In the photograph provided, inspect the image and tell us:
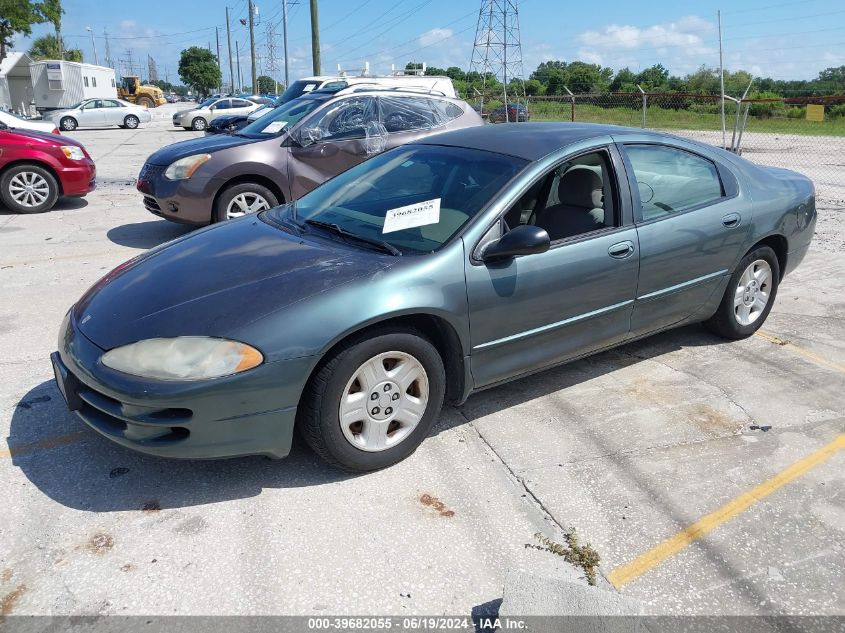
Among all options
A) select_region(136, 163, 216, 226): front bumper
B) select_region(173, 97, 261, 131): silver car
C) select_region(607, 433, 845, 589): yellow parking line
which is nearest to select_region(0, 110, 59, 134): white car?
select_region(136, 163, 216, 226): front bumper

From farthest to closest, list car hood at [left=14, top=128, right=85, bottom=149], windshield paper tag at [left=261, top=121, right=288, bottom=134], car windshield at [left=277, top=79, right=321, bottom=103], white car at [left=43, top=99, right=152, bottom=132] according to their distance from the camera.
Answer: white car at [left=43, top=99, right=152, bottom=132] < car windshield at [left=277, top=79, right=321, bottom=103] < car hood at [left=14, top=128, right=85, bottom=149] < windshield paper tag at [left=261, top=121, right=288, bottom=134]

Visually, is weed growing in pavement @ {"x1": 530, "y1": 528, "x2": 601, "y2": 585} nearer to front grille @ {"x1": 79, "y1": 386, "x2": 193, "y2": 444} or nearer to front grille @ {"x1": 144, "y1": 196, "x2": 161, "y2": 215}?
front grille @ {"x1": 79, "y1": 386, "x2": 193, "y2": 444}

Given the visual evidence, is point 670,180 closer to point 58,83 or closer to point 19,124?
point 19,124

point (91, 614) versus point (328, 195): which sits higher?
point (328, 195)

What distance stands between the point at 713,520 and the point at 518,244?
4.91 ft

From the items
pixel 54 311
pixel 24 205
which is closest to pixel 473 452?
pixel 54 311

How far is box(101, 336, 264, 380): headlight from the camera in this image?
2762 millimetres

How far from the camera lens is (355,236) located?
11.7ft

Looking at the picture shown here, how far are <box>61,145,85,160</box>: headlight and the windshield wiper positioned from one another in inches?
277

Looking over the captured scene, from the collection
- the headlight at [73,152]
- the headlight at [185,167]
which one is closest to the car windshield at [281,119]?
the headlight at [185,167]

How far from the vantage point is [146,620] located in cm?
232

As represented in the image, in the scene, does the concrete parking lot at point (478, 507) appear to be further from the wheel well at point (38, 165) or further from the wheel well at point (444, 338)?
the wheel well at point (38, 165)

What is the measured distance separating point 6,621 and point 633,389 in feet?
10.9

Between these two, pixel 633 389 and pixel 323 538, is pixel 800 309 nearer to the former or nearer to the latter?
pixel 633 389
